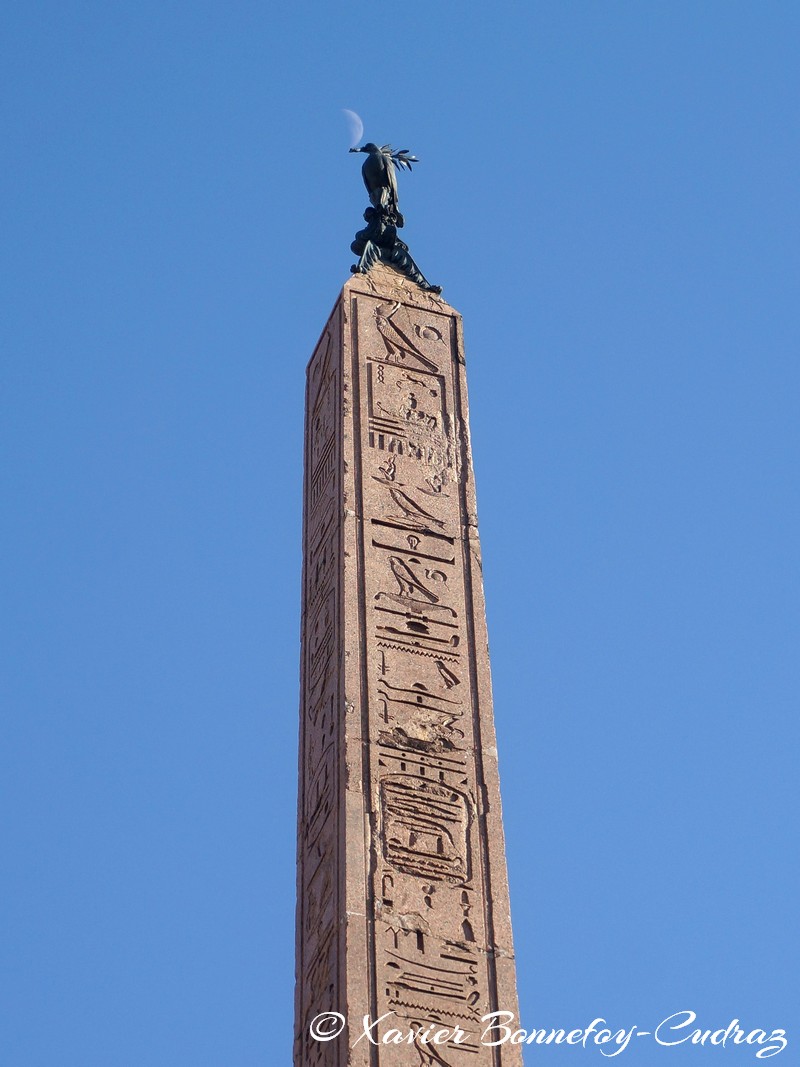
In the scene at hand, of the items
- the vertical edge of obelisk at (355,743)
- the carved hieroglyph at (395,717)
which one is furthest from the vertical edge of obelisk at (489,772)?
the vertical edge of obelisk at (355,743)

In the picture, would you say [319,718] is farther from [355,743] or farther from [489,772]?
[489,772]

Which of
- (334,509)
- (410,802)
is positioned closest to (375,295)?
(334,509)

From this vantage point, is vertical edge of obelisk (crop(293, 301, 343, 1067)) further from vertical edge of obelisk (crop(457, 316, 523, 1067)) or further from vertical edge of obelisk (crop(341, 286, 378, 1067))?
vertical edge of obelisk (crop(457, 316, 523, 1067))

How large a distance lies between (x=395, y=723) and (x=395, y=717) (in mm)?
32

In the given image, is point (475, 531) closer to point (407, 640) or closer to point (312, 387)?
point (407, 640)

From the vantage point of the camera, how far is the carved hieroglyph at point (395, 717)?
9.16 m

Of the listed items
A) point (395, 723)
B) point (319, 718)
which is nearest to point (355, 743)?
point (395, 723)

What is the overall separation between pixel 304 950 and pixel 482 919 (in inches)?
29.2

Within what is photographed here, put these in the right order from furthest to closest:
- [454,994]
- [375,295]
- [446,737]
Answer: [375,295]
[446,737]
[454,994]

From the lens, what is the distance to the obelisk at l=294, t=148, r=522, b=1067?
9.12 metres

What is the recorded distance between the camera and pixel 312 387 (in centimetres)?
1229

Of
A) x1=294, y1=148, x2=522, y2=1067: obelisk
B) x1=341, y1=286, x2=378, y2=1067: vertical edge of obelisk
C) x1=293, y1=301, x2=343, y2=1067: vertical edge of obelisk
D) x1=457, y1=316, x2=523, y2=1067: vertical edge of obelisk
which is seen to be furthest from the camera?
x1=293, y1=301, x2=343, y2=1067: vertical edge of obelisk

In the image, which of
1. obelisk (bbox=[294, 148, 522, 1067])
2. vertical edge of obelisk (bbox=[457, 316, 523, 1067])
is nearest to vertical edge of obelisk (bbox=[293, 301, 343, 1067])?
obelisk (bbox=[294, 148, 522, 1067])

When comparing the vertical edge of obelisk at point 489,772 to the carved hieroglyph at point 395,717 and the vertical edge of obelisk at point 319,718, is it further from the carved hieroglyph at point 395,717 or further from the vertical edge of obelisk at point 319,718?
the vertical edge of obelisk at point 319,718
